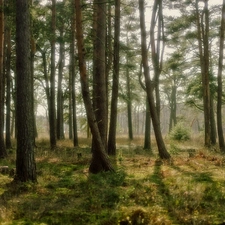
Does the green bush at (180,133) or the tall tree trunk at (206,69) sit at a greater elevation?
the tall tree trunk at (206,69)

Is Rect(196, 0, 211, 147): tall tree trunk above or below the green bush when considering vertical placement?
above

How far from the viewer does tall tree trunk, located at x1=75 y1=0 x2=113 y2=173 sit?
30.3ft

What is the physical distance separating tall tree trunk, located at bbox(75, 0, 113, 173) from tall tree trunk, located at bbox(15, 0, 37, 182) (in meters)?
1.64

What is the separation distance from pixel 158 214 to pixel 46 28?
14.2 metres

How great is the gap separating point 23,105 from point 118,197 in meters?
3.77

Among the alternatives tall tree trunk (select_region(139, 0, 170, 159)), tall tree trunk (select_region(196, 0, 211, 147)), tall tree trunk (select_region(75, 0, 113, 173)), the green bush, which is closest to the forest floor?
tall tree trunk (select_region(75, 0, 113, 173))

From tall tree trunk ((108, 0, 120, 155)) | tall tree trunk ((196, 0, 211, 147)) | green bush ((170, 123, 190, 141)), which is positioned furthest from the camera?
green bush ((170, 123, 190, 141))

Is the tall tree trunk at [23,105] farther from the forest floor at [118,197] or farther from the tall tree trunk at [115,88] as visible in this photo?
the tall tree trunk at [115,88]

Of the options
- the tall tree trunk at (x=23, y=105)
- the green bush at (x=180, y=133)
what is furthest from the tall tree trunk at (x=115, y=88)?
the green bush at (x=180, y=133)

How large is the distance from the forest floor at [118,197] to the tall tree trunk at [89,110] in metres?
0.49

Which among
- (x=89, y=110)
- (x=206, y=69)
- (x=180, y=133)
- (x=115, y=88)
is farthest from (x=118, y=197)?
(x=180, y=133)

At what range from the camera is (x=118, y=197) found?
6.79 m

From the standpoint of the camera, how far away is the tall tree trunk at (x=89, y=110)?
9.23 meters

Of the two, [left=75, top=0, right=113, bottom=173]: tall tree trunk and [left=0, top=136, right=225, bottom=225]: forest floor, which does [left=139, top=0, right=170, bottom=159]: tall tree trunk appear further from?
[left=75, top=0, right=113, bottom=173]: tall tree trunk
